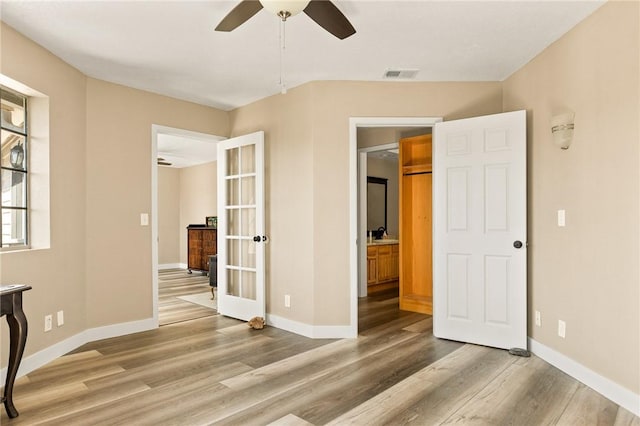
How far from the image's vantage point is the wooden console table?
91.5 inches

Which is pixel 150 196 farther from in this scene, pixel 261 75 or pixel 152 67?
pixel 261 75

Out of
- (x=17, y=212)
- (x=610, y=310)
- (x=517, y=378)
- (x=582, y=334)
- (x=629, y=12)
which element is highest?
(x=629, y=12)

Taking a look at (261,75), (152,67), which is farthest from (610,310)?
(152,67)

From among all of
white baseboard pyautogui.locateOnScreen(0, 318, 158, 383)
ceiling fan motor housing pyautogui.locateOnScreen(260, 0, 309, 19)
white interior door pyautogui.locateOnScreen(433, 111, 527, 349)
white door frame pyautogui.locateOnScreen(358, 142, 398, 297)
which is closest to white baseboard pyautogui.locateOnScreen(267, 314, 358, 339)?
white interior door pyautogui.locateOnScreen(433, 111, 527, 349)

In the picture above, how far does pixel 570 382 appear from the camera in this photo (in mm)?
2828

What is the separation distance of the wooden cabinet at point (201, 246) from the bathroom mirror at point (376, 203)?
327 cm

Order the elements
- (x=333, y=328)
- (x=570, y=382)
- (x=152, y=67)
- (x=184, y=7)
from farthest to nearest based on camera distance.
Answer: (x=333, y=328) → (x=152, y=67) → (x=570, y=382) → (x=184, y=7)

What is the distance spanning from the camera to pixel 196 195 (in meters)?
9.53

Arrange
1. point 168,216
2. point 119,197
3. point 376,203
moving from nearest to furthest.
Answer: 1. point 119,197
2. point 376,203
3. point 168,216

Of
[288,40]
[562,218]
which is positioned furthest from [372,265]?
[288,40]

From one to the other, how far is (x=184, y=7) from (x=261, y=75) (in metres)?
1.28

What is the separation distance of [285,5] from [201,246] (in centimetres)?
712

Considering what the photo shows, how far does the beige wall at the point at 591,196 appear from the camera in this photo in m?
2.46

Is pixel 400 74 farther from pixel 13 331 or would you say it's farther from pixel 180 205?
pixel 180 205
